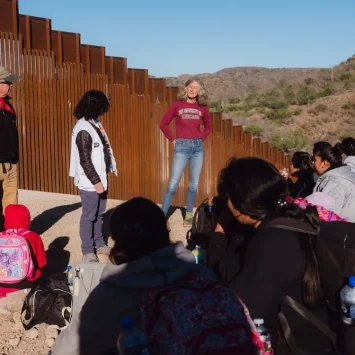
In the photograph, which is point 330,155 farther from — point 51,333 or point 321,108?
point 321,108

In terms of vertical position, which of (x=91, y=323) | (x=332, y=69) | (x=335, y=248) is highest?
(x=332, y=69)

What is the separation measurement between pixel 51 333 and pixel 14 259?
67 centimetres

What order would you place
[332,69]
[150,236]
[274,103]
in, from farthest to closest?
[332,69] < [274,103] < [150,236]

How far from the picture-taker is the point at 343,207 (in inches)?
196

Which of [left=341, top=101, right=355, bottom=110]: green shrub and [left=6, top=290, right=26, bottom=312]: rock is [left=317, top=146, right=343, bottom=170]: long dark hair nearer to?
[left=6, top=290, right=26, bottom=312]: rock

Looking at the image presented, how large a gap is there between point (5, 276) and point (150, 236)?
2.42 m

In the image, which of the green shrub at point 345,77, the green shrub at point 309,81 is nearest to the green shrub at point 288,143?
the green shrub at point 345,77

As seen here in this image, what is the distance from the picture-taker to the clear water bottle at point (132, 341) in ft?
8.00

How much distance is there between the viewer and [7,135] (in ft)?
20.8

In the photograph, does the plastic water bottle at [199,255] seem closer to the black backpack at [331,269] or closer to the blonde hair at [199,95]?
the black backpack at [331,269]

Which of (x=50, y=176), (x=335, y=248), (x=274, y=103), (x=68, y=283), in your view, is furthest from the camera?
(x=274, y=103)

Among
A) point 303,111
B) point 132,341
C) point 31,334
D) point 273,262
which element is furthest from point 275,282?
A: point 303,111

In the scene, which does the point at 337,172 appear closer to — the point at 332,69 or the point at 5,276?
the point at 5,276

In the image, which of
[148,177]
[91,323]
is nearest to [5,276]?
[91,323]
